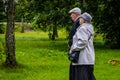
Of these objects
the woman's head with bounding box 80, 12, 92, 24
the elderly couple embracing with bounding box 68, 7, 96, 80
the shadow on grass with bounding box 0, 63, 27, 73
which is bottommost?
the shadow on grass with bounding box 0, 63, 27, 73

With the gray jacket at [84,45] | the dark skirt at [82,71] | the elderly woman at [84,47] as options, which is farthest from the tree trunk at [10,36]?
the gray jacket at [84,45]

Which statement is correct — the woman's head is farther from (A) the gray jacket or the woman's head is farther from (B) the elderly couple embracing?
(A) the gray jacket

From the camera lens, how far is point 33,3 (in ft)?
110

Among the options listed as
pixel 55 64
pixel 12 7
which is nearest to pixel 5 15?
pixel 12 7

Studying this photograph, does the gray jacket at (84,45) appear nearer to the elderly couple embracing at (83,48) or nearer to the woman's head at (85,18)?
the elderly couple embracing at (83,48)

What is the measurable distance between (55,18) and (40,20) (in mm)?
1209

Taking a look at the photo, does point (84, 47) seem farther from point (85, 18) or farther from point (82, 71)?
point (85, 18)

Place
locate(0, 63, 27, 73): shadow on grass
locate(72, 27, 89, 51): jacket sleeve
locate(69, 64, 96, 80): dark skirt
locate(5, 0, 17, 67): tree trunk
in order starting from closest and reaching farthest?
locate(72, 27, 89, 51): jacket sleeve, locate(69, 64, 96, 80): dark skirt, locate(0, 63, 27, 73): shadow on grass, locate(5, 0, 17, 67): tree trunk

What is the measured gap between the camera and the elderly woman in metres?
11.3

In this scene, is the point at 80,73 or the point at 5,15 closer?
the point at 80,73

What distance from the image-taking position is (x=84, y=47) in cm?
1130

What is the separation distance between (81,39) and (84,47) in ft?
0.68

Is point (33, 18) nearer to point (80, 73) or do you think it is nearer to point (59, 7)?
point (59, 7)

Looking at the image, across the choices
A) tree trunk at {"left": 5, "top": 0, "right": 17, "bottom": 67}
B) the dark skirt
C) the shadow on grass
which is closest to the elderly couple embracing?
the dark skirt
